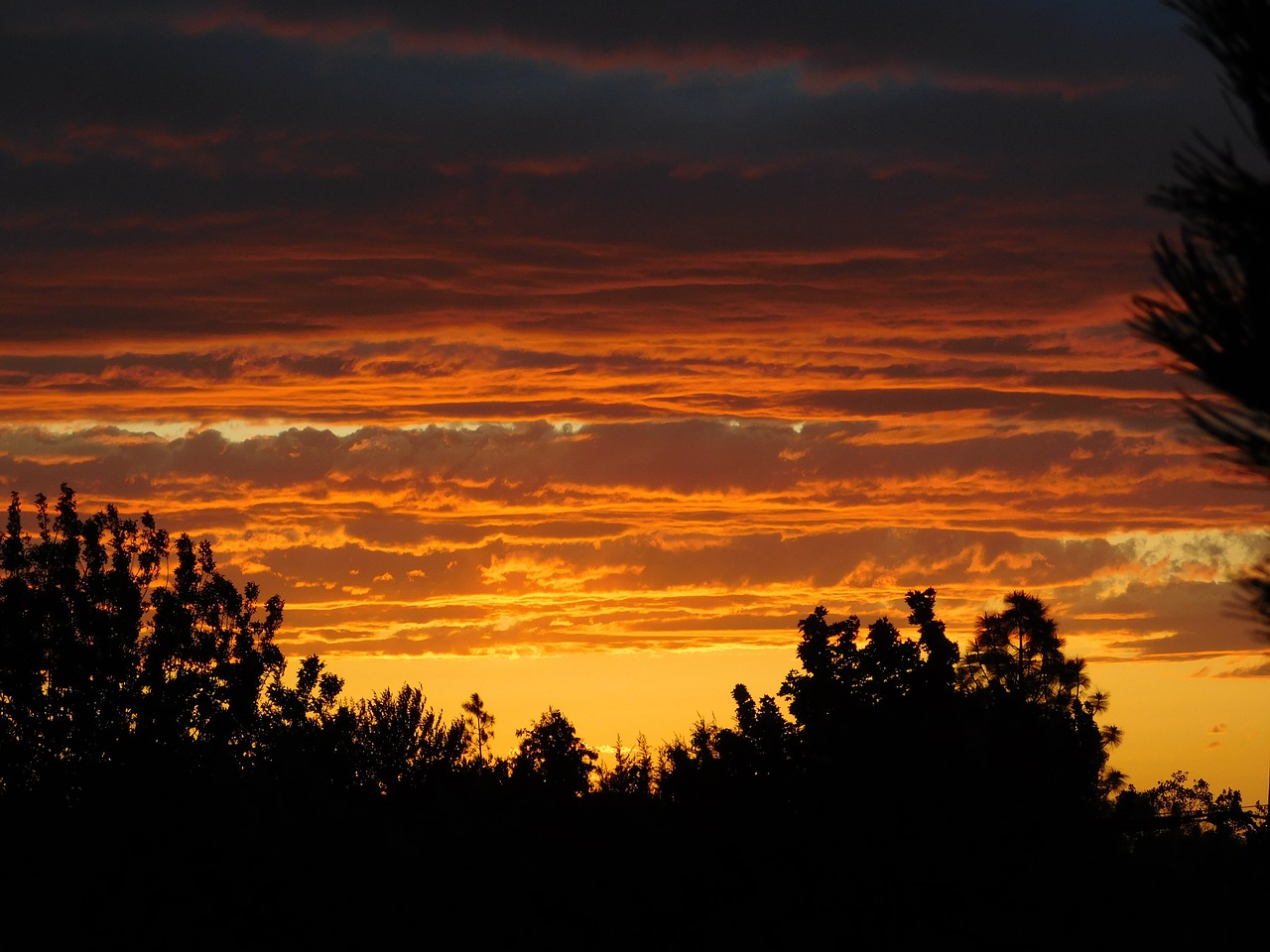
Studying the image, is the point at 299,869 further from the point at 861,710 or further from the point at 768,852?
the point at 861,710

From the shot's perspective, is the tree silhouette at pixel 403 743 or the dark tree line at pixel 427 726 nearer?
the dark tree line at pixel 427 726

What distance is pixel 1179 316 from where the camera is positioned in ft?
24.6

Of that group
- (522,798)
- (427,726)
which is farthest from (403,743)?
(522,798)

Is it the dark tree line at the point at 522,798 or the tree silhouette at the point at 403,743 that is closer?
the dark tree line at the point at 522,798

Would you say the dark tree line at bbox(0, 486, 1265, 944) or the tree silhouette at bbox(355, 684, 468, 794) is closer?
the dark tree line at bbox(0, 486, 1265, 944)

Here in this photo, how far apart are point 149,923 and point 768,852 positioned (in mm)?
9983

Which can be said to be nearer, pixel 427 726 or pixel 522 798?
pixel 522 798

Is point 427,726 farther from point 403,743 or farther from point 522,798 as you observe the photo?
point 522,798

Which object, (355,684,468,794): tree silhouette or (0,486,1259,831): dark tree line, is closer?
(0,486,1259,831): dark tree line

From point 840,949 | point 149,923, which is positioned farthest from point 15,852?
point 840,949

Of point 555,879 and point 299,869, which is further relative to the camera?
point 299,869

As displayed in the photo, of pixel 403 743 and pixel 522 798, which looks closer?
pixel 522 798

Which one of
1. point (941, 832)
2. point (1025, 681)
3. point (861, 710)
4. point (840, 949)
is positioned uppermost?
point (1025, 681)

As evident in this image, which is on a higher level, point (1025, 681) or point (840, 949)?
point (1025, 681)
